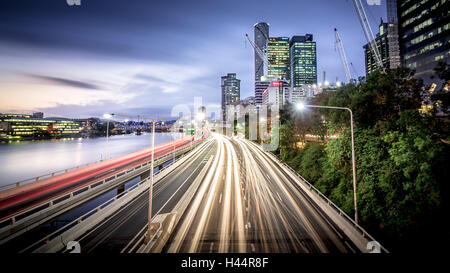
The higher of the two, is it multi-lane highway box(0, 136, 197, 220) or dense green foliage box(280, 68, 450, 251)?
dense green foliage box(280, 68, 450, 251)

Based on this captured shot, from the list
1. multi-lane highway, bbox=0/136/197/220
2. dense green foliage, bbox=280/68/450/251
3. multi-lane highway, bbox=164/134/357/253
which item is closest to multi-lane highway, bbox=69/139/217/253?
multi-lane highway, bbox=164/134/357/253

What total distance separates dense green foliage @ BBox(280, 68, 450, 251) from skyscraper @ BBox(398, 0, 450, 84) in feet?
190

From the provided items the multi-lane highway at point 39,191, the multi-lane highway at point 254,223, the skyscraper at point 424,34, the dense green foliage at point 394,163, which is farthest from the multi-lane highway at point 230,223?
the skyscraper at point 424,34

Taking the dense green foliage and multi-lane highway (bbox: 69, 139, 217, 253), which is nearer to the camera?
the dense green foliage

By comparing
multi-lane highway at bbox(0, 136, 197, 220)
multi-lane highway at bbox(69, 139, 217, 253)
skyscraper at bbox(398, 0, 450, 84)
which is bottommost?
multi-lane highway at bbox(69, 139, 217, 253)

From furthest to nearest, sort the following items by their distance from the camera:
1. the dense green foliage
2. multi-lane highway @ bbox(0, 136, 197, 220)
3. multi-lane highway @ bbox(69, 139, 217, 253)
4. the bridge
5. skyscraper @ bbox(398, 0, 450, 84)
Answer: skyscraper @ bbox(398, 0, 450, 84) → multi-lane highway @ bbox(0, 136, 197, 220) → multi-lane highway @ bbox(69, 139, 217, 253) → the bridge → the dense green foliage

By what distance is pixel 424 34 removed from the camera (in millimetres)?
58250

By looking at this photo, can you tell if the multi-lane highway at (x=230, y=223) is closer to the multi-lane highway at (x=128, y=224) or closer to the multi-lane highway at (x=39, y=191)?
the multi-lane highway at (x=128, y=224)

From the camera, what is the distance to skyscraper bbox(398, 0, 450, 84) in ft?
174

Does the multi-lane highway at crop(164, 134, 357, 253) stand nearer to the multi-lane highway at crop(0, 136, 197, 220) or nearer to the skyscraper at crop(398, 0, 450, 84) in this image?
the multi-lane highway at crop(0, 136, 197, 220)

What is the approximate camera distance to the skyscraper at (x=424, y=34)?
174ft

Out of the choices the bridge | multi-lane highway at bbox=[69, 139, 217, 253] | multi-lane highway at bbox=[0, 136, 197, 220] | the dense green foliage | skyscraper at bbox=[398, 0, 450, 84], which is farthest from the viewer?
skyscraper at bbox=[398, 0, 450, 84]

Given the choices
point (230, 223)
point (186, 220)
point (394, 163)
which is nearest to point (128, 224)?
point (186, 220)

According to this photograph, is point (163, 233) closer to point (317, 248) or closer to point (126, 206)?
point (126, 206)
